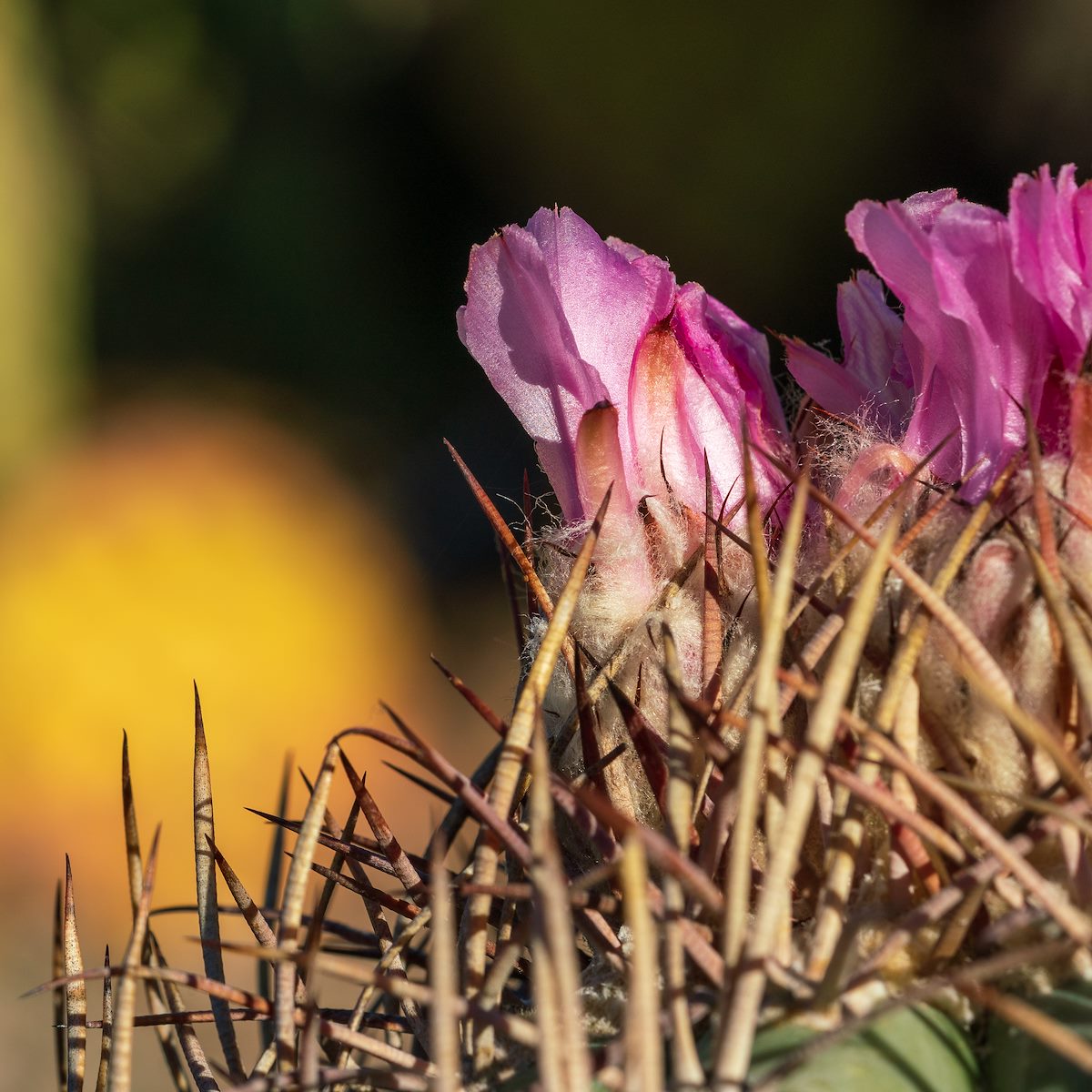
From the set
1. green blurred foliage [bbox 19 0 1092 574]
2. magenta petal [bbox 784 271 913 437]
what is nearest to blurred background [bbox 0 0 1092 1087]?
green blurred foliage [bbox 19 0 1092 574]

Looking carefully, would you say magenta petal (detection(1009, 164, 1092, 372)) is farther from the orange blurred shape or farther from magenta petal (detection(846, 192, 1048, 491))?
the orange blurred shape

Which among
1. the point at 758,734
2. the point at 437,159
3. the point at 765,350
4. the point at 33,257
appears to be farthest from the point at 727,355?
the point at 437,159

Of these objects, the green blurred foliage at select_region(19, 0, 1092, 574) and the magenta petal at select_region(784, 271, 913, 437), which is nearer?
the magenta petal at select_region(784, 271, 913, 437)

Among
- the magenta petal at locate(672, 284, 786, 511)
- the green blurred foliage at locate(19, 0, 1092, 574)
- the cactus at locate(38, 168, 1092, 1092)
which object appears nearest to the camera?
the cactus at locate(38, 168, 1092, 1092)

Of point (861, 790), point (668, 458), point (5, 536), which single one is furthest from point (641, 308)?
point (5, 536)

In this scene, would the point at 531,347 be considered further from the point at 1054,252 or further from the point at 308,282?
the point at 308,282

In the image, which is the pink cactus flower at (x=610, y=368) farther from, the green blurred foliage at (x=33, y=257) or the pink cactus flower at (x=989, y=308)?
the green blurred foliage at (x=33, y=257)

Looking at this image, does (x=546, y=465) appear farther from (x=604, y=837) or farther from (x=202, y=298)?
(x=202, y=298)

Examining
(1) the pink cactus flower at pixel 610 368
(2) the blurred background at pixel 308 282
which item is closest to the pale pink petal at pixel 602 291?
(1) the pink cactus flower at pixel 610 368
